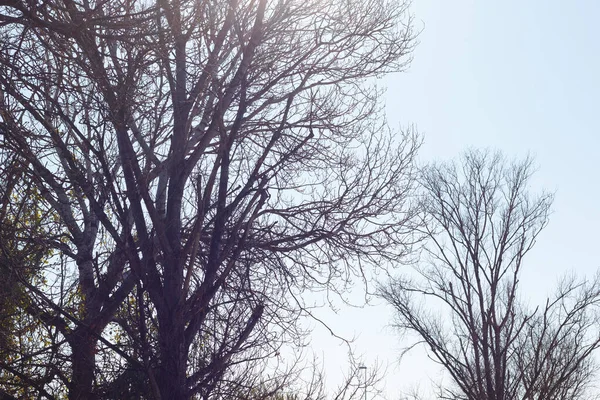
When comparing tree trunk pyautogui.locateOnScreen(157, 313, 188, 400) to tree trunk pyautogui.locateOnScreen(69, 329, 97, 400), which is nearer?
tree trunk pyautogui.locateOnScreen(157, 313, 188, 400)

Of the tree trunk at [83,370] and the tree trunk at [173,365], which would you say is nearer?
the tree trunk at [173,365]

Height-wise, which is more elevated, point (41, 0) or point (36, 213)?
point (41, 0)

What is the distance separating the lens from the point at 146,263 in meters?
8.42

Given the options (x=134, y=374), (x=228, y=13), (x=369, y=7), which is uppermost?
(x=369, y=7)

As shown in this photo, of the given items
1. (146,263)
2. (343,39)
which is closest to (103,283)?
(146,263)

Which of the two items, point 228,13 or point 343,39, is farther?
point 343,39

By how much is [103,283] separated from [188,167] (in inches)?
66.3

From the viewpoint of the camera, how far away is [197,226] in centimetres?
823

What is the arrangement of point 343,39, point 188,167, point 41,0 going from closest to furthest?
point 41,0 < point 188,167 < point 343,39

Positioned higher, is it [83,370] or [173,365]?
[83,370]

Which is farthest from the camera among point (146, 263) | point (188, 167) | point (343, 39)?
point (343, 39)

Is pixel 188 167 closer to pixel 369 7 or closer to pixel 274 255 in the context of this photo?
pixel 274 255

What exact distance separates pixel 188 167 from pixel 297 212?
1855 mm

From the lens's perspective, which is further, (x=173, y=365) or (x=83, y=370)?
(x=83, y=370)
